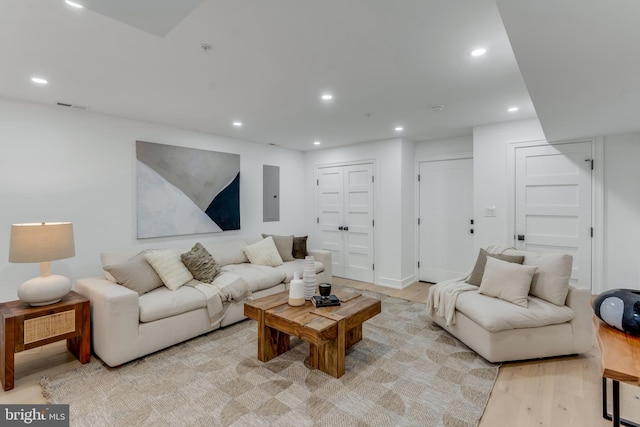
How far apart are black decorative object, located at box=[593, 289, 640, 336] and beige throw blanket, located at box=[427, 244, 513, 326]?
111cm

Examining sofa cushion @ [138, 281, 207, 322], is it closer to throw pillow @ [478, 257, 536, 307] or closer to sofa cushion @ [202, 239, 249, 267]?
sofa cushion @ [202, 239, 249, 267]

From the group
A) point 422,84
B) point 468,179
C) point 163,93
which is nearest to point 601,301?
point 422,84

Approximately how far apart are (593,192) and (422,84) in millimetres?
2467

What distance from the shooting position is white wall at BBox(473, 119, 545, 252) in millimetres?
3738

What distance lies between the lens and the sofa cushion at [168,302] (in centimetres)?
263

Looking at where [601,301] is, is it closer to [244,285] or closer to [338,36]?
[338,36]

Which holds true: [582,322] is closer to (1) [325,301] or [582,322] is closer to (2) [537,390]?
(2) [537,390]

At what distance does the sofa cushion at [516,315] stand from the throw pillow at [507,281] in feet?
0.24

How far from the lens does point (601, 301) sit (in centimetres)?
189

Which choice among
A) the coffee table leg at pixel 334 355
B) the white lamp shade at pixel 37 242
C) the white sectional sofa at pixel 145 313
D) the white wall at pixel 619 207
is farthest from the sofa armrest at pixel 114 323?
the white wall at pixel 619 207

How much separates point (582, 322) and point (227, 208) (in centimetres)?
416

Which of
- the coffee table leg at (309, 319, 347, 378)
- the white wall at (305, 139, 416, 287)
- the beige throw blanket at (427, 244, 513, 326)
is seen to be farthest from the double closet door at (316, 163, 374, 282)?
the coffee table leg at (309, 319, 347, 378)

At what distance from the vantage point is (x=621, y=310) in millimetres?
1742

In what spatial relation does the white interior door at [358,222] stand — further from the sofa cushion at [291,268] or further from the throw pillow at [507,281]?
the throw pillow at [507,281]
